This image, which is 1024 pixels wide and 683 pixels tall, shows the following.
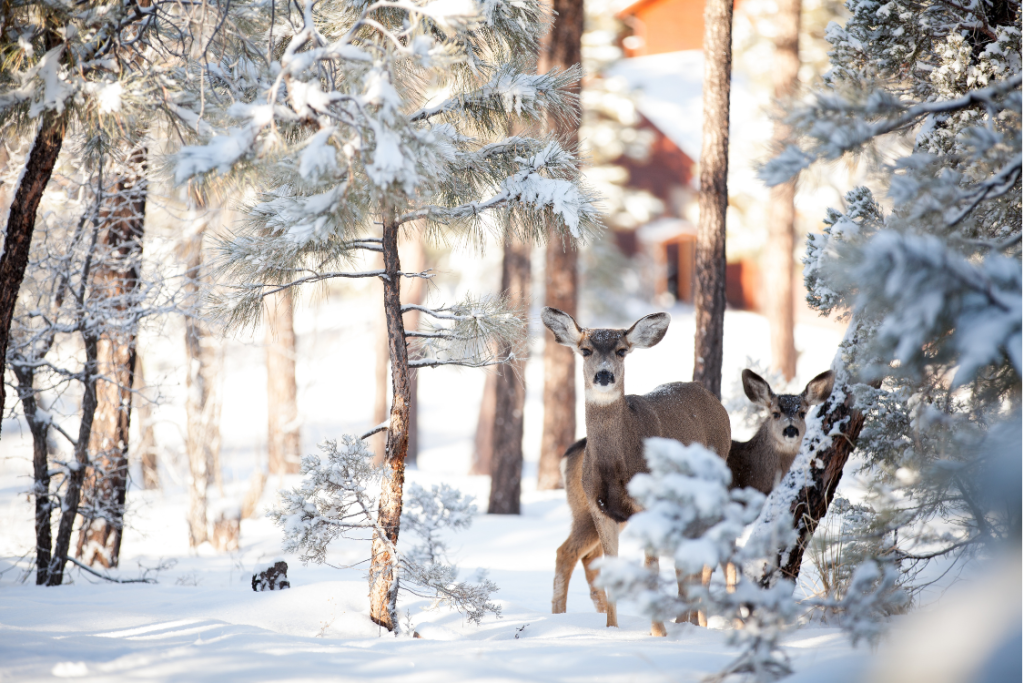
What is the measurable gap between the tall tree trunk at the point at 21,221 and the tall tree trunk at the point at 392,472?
224 centimetres

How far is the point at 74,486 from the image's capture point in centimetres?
679

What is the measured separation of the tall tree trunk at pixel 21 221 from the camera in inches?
197

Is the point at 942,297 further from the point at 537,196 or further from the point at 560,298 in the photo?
the point at 560,298

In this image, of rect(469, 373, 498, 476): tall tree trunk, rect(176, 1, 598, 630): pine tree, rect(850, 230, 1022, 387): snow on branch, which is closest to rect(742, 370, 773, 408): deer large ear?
rect(176, 1, 598, 630): pine tree

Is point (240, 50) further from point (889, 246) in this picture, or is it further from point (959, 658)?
point (959, 658)

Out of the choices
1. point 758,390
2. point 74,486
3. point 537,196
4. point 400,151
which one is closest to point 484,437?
point 74,486

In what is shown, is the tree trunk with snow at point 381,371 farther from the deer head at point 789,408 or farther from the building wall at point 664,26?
the building wall at point 664,26

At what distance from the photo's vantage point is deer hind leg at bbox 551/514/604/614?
19.8 ft

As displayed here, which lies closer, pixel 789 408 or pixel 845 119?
pixel 845 119

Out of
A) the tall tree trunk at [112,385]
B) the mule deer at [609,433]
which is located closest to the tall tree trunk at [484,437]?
the tall tree trunk at [112,385]

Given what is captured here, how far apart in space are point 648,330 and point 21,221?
13.9ft

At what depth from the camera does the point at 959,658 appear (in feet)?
8.03

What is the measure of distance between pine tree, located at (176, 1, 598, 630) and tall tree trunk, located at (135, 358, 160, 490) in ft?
16.4

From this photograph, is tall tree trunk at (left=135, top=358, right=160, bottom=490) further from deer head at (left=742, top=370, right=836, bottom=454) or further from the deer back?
deer head at (left=742, top=370, right=836, bottom=454)
